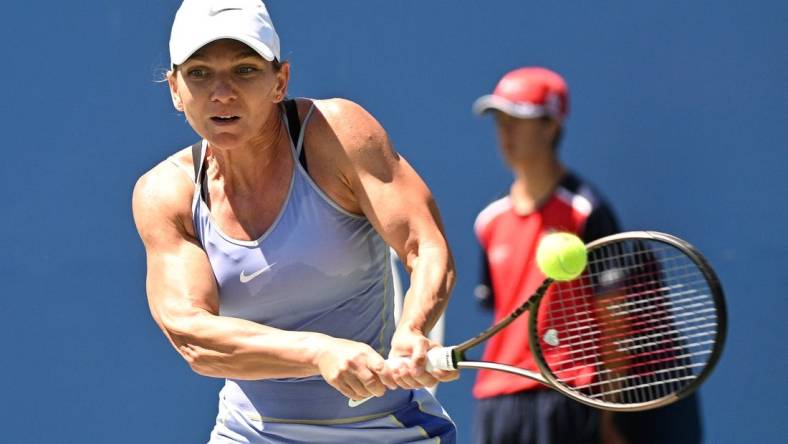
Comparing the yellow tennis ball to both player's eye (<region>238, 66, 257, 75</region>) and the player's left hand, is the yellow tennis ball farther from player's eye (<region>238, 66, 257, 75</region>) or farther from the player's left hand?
player's eye (<region>238, 66, 257, 75</region>)

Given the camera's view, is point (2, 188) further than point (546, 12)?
Yes

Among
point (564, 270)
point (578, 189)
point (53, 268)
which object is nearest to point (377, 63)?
point (578, 189)

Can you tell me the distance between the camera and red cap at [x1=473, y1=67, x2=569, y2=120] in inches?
157

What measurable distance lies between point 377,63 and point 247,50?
1.45 m

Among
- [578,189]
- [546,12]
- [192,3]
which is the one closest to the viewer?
[192,3]

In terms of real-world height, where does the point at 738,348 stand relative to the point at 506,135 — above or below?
below

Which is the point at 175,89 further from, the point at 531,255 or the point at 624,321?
the point at 624,321

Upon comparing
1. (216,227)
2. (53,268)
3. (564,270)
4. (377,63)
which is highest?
(377,63)

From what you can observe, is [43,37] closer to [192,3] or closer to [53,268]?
[53,268]

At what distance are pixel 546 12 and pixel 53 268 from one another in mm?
1707

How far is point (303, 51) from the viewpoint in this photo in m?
4.48

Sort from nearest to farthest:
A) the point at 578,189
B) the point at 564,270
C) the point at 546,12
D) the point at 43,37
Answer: the point at 564,270, the point at 578,189, the point at 546,12, the point at 43,37

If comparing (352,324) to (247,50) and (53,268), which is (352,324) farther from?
(53,268)

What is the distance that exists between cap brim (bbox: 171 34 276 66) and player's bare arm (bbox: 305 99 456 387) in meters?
0.21
